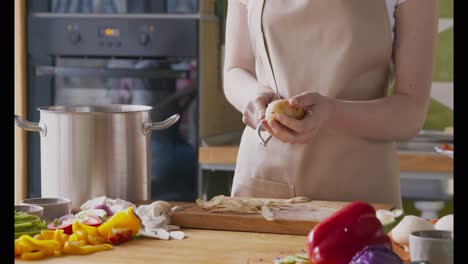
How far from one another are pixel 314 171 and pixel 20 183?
2029 millimetres

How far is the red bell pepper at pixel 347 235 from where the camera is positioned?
1.13 m

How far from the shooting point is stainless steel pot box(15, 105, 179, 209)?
1761 mm

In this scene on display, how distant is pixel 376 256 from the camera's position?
3.43 ft

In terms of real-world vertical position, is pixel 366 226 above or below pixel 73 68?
below

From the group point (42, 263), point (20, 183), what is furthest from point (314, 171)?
point (20, 183)

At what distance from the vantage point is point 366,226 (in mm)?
1135

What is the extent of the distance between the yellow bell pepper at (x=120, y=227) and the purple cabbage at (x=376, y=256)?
1.75 ft

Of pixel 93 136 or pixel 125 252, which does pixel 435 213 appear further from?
pixel 125 252

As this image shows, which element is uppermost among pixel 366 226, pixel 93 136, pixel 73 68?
pixel 73 68

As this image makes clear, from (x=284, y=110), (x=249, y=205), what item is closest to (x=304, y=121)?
(x=284, y=110)

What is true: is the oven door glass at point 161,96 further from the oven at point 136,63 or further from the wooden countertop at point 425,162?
the wooden countertop at point 425,162

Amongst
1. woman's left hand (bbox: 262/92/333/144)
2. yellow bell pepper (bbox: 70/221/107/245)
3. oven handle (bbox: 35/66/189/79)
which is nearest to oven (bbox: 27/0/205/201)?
oven handle (bbox: 35/66/189/79)

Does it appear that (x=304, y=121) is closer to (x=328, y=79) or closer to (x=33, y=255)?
(x=328, y=79)

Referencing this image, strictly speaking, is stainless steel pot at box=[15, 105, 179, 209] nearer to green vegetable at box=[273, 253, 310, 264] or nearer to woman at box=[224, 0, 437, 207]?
woman at box=[224, 0, 437, 207]
